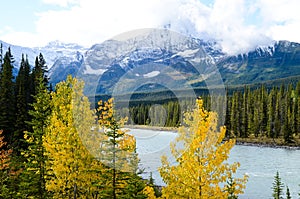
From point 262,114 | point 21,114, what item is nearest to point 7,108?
point 21,114

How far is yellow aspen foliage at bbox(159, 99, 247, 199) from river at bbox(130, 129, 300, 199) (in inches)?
32.9

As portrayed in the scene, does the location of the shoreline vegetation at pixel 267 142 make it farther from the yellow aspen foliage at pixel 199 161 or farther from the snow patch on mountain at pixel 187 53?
the snow patch on mountain at pixel 187 53

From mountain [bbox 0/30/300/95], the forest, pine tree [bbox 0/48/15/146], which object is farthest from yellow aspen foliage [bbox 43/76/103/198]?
pine tree [bbox 0/48/15/146]

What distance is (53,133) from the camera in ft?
47.1

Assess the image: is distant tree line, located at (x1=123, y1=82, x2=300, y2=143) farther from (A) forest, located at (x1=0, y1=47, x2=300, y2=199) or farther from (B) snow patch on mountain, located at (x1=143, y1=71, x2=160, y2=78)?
(B) snow patch on mountain, located at (x1=143, y1=71, x2=160, y2=78)

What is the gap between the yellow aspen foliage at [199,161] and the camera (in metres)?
11.6

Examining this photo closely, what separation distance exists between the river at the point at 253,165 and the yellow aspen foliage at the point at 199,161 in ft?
2.74

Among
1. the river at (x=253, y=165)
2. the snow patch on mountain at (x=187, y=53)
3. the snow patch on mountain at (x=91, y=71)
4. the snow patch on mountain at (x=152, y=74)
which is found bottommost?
the river at (x=253, y=165)

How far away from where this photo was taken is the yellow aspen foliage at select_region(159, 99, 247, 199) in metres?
11.6

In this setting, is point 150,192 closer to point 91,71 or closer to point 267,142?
point 91,71

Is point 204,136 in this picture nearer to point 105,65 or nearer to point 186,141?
point 186,141

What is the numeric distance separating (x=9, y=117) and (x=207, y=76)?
30.6 m

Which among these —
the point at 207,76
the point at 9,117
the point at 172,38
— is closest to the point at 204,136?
the point at 207,76

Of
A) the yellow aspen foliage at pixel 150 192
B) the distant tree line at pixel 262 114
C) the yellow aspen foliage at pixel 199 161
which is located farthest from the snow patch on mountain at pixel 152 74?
the distant tree line at pixel 262 114
